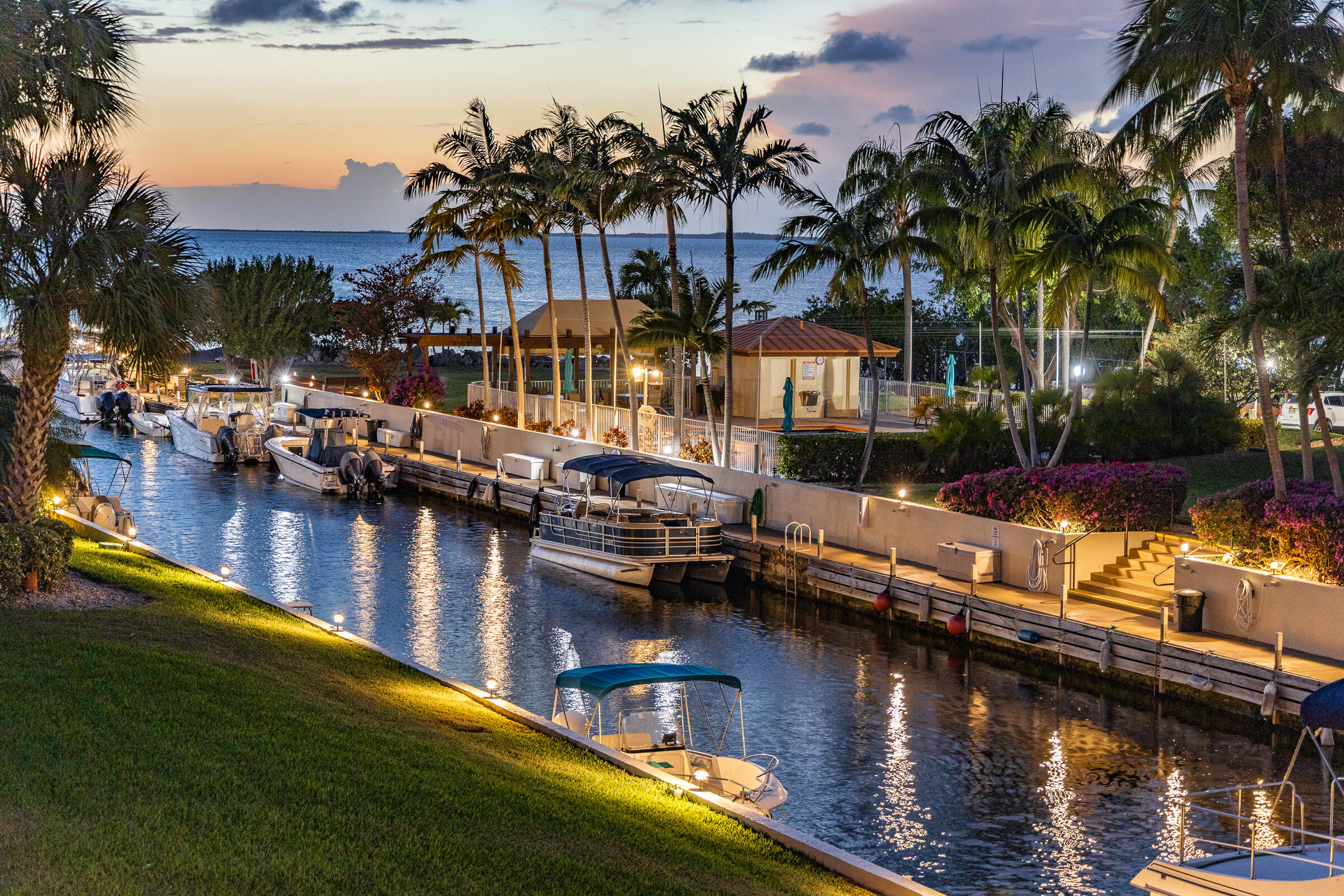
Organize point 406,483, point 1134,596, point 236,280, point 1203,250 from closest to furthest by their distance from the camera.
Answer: point 1134,596, point 406,483, point 1203,250, point 236,280

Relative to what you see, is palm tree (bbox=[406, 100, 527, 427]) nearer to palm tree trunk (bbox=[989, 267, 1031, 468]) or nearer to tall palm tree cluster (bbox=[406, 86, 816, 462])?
tall palm tree cluster (bbox=[406, 86, 816, 462])

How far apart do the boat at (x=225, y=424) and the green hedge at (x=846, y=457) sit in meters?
23.1

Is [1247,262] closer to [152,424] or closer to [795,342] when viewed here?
[795,342]

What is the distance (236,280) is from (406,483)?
24.5 metres

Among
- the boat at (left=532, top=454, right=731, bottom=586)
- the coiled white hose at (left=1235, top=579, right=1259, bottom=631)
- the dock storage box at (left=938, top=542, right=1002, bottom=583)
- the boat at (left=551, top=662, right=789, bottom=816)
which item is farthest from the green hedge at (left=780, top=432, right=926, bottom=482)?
the boat at (left=551, top=662, right=789, bottom=816)

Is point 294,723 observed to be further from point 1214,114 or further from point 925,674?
point 1214,114

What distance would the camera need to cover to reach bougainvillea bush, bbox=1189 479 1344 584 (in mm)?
19891

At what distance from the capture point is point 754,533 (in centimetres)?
2973

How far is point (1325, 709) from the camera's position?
453 inches

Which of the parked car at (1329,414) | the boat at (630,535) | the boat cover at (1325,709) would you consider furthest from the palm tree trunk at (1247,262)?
the parked car at (1329,414)

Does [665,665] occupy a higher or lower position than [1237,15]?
lower

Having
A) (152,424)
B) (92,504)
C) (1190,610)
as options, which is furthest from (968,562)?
(152,424)

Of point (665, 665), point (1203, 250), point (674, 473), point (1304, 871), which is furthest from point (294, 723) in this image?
point (1203, 250)

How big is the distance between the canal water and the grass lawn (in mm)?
4339
